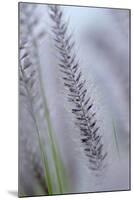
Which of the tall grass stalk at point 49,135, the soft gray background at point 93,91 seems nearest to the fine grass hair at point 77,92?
the soft gray background at point 93,91

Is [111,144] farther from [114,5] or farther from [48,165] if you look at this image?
[114,5]

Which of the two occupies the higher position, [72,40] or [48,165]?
[72,40]

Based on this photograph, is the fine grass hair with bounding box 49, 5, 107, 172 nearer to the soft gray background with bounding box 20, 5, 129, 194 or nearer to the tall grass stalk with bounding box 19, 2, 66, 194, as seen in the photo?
the soft gray background with bounding box 20, 5, 129, 194

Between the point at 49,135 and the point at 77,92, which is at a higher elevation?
the point at 77,92

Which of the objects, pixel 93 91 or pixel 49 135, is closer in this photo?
pixel 49 135

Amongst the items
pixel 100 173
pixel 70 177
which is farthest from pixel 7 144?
pixel 100 173

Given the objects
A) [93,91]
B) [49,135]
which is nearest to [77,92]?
[93,91]

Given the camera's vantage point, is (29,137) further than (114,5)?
No

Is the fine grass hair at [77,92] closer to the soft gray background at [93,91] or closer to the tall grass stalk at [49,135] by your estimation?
the soft gray background at [93,91]

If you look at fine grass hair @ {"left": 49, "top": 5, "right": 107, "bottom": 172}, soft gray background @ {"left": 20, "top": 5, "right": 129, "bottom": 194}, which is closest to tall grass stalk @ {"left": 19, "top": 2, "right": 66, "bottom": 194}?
soft gray background @ {"left": 20, "top": 5, "right": 129, "bottom": 194}

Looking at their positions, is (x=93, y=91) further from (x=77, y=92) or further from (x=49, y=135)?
(x=49, y=135)

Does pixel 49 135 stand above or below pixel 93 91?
below
